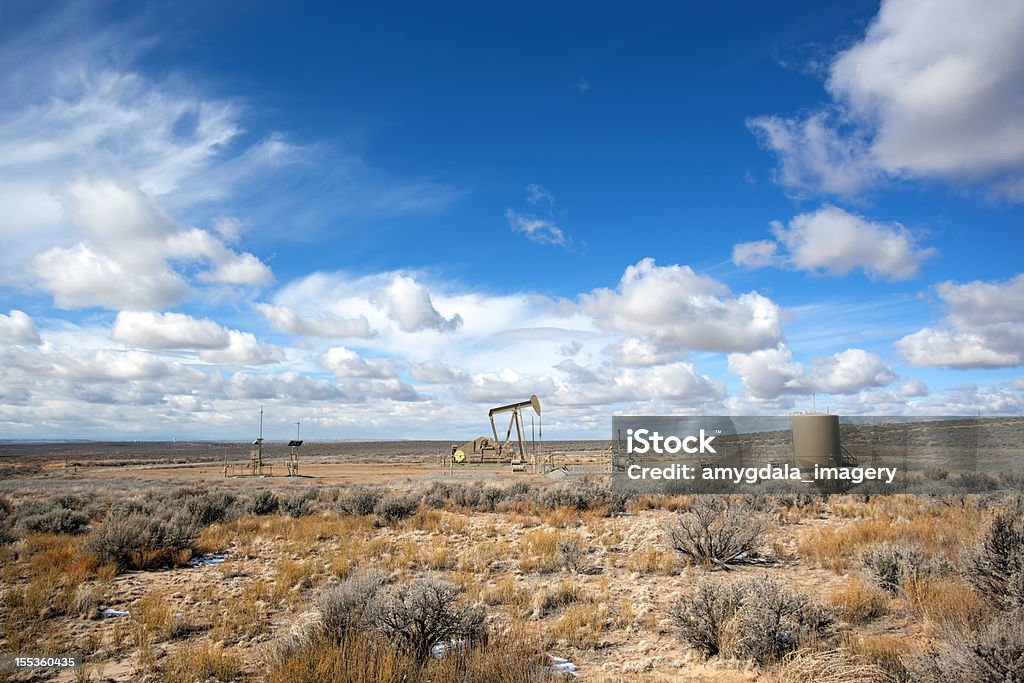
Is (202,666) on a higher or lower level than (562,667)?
higher

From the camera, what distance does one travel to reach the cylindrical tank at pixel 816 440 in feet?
71.5

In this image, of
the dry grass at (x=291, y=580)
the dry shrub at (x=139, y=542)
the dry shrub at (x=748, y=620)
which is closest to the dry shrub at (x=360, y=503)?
the dry shrub at (x=139, y=542)

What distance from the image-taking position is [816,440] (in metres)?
22.2

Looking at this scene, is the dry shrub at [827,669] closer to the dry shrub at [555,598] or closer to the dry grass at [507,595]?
the dry shrub at [555,598]

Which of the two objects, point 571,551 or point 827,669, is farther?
point 571,551

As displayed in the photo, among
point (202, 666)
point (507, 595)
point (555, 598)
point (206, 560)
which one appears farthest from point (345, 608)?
point (206, 560)

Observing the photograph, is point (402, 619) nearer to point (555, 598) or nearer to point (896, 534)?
point (555, 598)

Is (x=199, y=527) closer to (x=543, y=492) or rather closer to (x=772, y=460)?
(x=543, y=492)

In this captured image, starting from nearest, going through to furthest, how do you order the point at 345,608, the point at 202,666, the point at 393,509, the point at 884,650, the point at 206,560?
the point at 884,650 → the point at 202,666 → the point at 345,608 → the point at 206,560 → the point at 393,509

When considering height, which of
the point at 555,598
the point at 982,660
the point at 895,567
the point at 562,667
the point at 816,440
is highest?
the point at 816,440

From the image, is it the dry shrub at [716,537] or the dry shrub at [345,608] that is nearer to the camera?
the dry shrub at [345,608]

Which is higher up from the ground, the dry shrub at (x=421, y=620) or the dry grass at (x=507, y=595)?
the dry shrub at (x=421, y=620)

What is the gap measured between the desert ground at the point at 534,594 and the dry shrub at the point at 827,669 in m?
0.02

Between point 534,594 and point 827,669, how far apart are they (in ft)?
14.1
